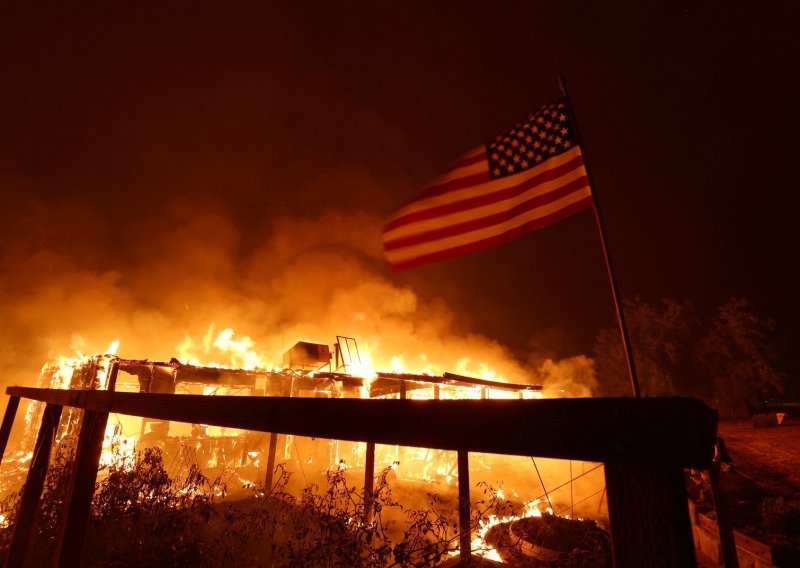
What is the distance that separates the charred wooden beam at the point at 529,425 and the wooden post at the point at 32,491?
4.21 m

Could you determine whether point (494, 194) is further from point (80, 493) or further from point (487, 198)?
point (80, 493)

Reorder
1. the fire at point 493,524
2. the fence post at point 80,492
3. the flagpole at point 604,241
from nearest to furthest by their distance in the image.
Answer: the fence post at point 80,492, the flagpole at point 604,241, the fire at point 493,524

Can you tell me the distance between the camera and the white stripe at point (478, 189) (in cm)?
581

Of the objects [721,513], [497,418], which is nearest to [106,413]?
[497,418]

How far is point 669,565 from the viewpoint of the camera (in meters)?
0.84

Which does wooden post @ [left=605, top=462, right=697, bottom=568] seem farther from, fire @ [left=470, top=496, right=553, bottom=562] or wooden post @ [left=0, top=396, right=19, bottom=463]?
wooden post @ [left=0, top=396, right=19, bottom=463]

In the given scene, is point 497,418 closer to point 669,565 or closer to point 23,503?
point 669,565

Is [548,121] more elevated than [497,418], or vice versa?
[548,121]

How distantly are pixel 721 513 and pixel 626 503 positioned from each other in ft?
25.9

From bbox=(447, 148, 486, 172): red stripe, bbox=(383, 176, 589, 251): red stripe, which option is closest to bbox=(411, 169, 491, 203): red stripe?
bbox=(447, 148, 486, 172): red stripe

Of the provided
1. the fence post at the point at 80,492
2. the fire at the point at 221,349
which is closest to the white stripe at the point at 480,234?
the fence post at the point at 80,492

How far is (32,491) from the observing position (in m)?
4.26

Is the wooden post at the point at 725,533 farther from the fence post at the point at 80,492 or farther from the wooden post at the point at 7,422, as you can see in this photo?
the wooden post at the point at 7,422

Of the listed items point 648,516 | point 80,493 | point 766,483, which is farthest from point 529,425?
point 766,483
